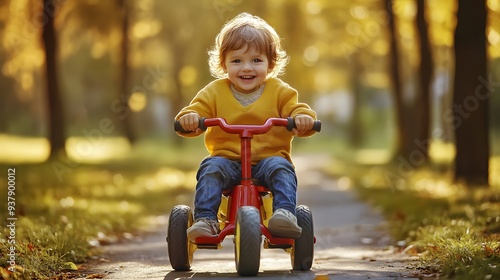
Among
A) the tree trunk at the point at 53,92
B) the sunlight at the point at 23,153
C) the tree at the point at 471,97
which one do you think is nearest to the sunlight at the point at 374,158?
the sunlight at the point at 23,153

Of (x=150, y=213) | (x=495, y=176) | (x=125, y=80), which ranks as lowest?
(x=150, y=213)

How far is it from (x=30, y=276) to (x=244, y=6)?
77.3 feet

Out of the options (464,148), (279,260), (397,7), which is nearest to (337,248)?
(279,260)

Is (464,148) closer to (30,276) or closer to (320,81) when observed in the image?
(30,276)

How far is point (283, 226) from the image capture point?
549 centimetres

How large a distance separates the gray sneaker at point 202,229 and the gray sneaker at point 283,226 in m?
0.41

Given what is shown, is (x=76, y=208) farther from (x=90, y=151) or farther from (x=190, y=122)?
(x=90, y=151)

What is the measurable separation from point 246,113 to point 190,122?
49cm

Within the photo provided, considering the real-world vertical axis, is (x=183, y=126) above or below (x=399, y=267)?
above

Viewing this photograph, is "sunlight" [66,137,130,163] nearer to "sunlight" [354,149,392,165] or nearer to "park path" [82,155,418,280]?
"sunlight" [354,149,392,165]

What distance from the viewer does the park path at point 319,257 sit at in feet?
19.1

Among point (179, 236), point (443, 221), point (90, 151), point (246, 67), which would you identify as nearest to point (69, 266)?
point (179, 236)

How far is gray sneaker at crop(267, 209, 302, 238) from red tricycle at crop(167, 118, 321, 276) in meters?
0.12

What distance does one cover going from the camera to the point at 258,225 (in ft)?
17.5
